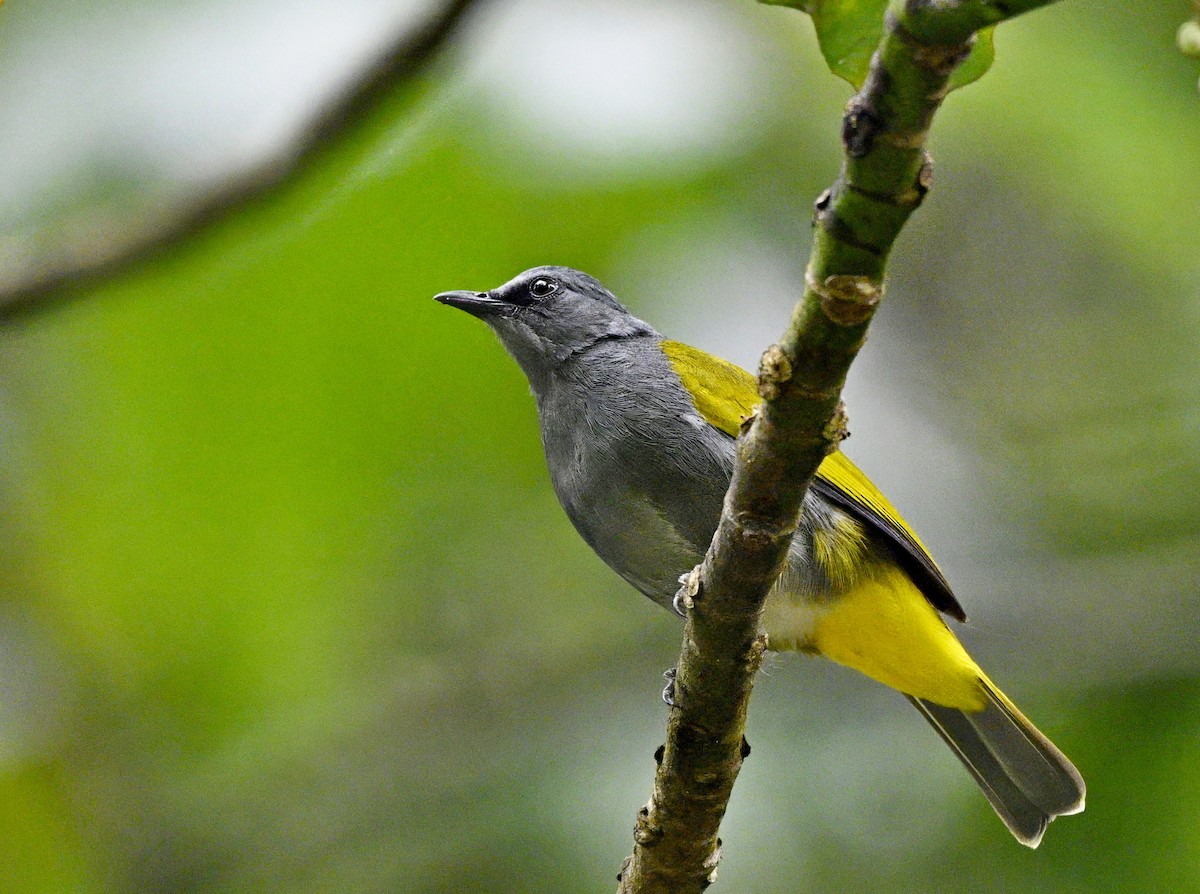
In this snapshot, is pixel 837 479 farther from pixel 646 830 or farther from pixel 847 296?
pixel 847 296

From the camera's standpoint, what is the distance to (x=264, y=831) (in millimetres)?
4699

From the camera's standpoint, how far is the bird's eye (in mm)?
4453

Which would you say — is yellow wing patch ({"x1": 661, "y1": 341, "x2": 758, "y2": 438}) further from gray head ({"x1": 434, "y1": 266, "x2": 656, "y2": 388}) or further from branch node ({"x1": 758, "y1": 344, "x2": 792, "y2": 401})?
branch node ({"x1": 758, "y1": 344, "x2": 792, "y2": 401})

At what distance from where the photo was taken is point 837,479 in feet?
12.2

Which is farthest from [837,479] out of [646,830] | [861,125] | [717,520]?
[861,125]

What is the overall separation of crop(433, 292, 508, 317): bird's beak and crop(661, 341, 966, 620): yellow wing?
73 cm

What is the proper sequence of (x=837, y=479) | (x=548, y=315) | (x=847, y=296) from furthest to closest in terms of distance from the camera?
(x=548, y=315)
(x=837, y=479)
(x=847, y=296)

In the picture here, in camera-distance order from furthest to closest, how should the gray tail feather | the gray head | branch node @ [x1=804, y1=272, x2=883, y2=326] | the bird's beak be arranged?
the bird's beak < the gray head < the gray tail feather < branch node @ [x1=804, y1=272, x2=883, y2=326]

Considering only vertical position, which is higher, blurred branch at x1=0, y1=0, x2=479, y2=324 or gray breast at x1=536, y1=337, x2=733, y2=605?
blurred branch at x1=0, y1=0, x2=479, y2=324

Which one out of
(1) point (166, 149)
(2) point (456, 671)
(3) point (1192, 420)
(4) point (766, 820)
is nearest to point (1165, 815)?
(4) point (766, 820)

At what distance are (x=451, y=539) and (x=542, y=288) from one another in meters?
1.53

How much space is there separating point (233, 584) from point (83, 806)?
955 mm

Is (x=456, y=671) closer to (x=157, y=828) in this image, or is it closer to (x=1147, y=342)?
(x=157, y=828)

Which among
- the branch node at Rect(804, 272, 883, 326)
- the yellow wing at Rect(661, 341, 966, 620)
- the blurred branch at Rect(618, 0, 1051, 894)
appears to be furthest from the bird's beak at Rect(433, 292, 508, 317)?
the branch node at Rect(804, 272, 883, 326)
